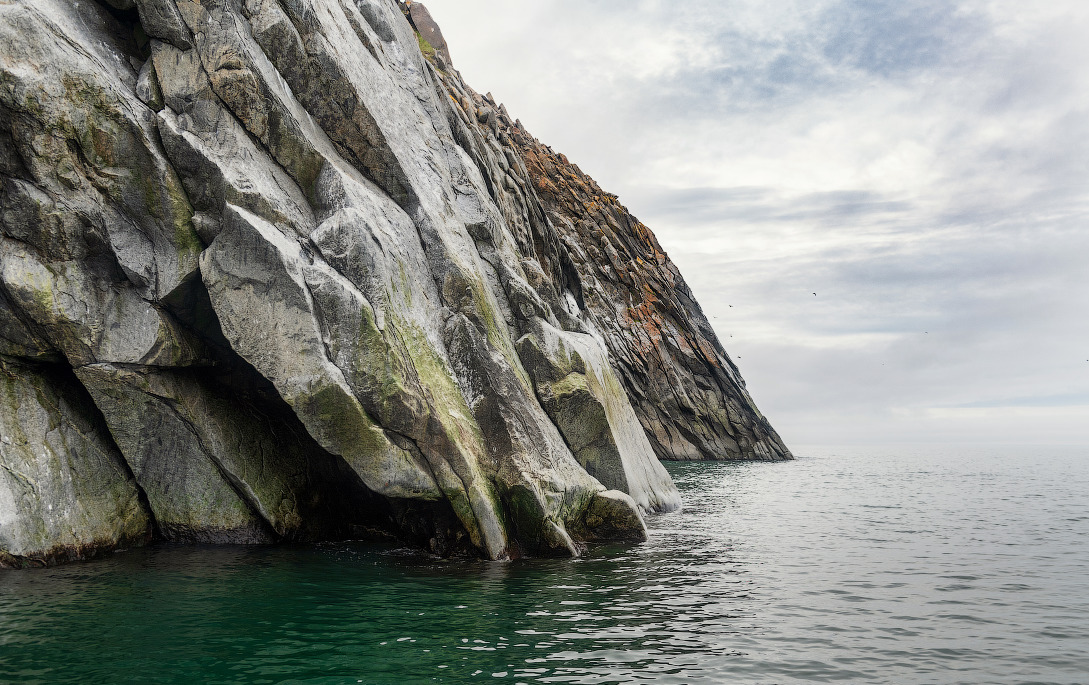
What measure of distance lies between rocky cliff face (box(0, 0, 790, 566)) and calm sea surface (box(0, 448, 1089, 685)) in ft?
5.95

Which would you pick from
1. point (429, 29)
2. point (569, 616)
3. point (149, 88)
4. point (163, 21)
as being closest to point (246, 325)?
point (149, 88)

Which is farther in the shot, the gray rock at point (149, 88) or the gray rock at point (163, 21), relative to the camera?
the gray rock at point (163, 21)

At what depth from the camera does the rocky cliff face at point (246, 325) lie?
17.0 m

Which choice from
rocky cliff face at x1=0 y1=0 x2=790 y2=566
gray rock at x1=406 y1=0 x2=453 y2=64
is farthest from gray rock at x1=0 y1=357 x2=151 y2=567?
gray rock at x1=406 y1=0 x2=453 y2=64

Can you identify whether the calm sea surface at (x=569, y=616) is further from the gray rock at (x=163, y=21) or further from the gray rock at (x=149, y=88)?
the gray rock at (x=163, y=21)

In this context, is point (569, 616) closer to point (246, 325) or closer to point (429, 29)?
point (246, 325)

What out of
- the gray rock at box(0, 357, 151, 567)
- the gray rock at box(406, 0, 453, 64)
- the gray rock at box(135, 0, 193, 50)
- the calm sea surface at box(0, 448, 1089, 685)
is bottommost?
the calm sea surface at box(0, 448, 1089, 685)

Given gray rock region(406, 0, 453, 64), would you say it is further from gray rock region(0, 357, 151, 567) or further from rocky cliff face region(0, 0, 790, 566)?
gray rock region(0, 357, 151, 567)

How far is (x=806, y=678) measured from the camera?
10.1 metres

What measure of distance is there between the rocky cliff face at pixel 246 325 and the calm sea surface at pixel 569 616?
181 centimetres

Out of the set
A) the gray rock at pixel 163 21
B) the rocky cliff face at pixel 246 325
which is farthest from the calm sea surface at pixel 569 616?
the gray rock at pixel 163 21

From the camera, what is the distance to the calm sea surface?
10062 mm

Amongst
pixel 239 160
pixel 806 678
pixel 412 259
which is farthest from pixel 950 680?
pixel 239 160

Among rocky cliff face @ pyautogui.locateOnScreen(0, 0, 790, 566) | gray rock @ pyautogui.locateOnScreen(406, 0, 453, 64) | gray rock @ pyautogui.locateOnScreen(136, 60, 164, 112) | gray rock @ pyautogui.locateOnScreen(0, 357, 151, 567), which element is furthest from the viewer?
gray rock @ pyautogui.locateOnScreen(406, 0, 453, 64)
